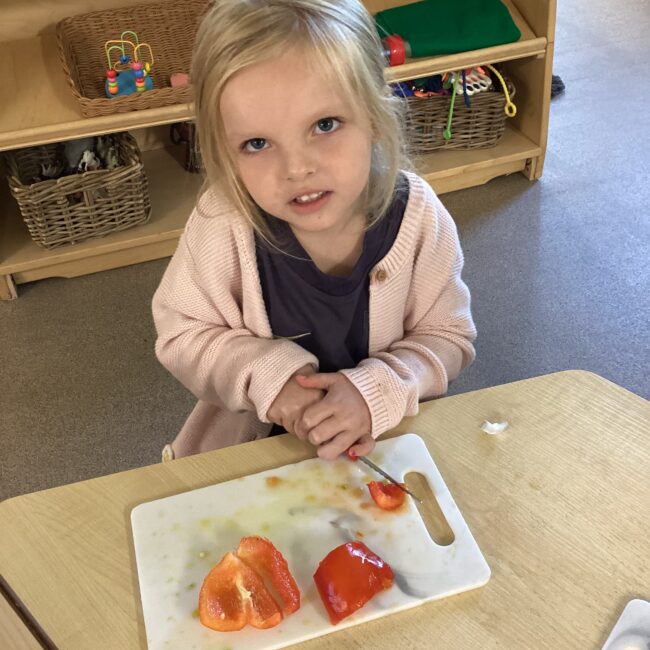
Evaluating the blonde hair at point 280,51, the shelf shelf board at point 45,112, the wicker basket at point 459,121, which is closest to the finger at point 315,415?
the blonde hair at point 280,51

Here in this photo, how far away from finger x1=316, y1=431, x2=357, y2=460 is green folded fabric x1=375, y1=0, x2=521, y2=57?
1286 mm

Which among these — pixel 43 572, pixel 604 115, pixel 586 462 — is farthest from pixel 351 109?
pixel 604 115

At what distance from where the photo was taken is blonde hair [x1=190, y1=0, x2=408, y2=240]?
0.69 meters

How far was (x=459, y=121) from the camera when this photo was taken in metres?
1.97

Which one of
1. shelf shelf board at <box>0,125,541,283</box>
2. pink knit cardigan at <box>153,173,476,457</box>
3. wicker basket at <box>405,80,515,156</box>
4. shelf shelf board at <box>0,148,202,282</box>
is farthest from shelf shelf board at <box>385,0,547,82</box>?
pink knit cardigan at <box>153,173,476,457</box>

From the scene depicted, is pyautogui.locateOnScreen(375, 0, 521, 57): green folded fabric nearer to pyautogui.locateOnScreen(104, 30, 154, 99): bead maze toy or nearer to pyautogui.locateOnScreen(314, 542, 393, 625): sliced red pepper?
pyautogui.locateOnScreen(104, 30, 154, 99): bead maze toy

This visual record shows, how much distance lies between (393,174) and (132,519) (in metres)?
0.46

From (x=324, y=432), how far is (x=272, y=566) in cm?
15

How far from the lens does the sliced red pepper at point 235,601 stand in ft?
1.90

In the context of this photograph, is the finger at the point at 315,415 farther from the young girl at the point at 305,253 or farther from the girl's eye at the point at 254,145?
the girl's eye at the point at 254,145

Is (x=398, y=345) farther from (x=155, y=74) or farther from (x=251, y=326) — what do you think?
(x=155, y=74)

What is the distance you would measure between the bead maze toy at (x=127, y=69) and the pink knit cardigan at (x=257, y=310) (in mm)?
882

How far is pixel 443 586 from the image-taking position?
60 cm

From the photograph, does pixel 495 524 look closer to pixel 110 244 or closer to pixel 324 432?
pixel 324 432
